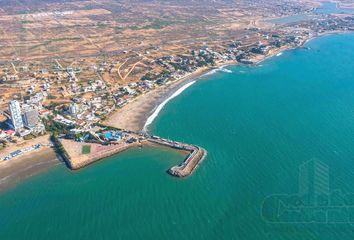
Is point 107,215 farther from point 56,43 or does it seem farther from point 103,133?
point 56,43

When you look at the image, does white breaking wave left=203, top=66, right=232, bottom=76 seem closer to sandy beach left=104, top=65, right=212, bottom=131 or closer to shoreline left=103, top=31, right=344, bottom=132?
shoreline left=103, top=31, right=344, bottom=132

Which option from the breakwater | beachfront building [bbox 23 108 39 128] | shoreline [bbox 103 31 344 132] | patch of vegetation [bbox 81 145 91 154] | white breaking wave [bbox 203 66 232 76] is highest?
beachfront building [bbox 23 108 39 128]

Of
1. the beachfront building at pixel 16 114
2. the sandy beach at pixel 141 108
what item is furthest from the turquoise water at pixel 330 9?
the beachfront building at pixel 16 114

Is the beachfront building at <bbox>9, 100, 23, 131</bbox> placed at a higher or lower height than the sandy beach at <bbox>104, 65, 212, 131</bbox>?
higher

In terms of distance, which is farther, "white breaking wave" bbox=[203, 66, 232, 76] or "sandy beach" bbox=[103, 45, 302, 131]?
"white breaking wave" bbox=[203, 66, 232, 76]

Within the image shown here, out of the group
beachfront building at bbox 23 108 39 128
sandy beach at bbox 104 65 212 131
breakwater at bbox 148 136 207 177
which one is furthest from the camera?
sandy beach at bbox 104 65 212 131

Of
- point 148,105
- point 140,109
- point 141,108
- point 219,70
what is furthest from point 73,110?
point 219,70

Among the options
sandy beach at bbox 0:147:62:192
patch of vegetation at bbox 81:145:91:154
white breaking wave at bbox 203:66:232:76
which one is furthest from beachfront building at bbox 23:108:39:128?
white breaking wave at bbox 203:66:232:76
